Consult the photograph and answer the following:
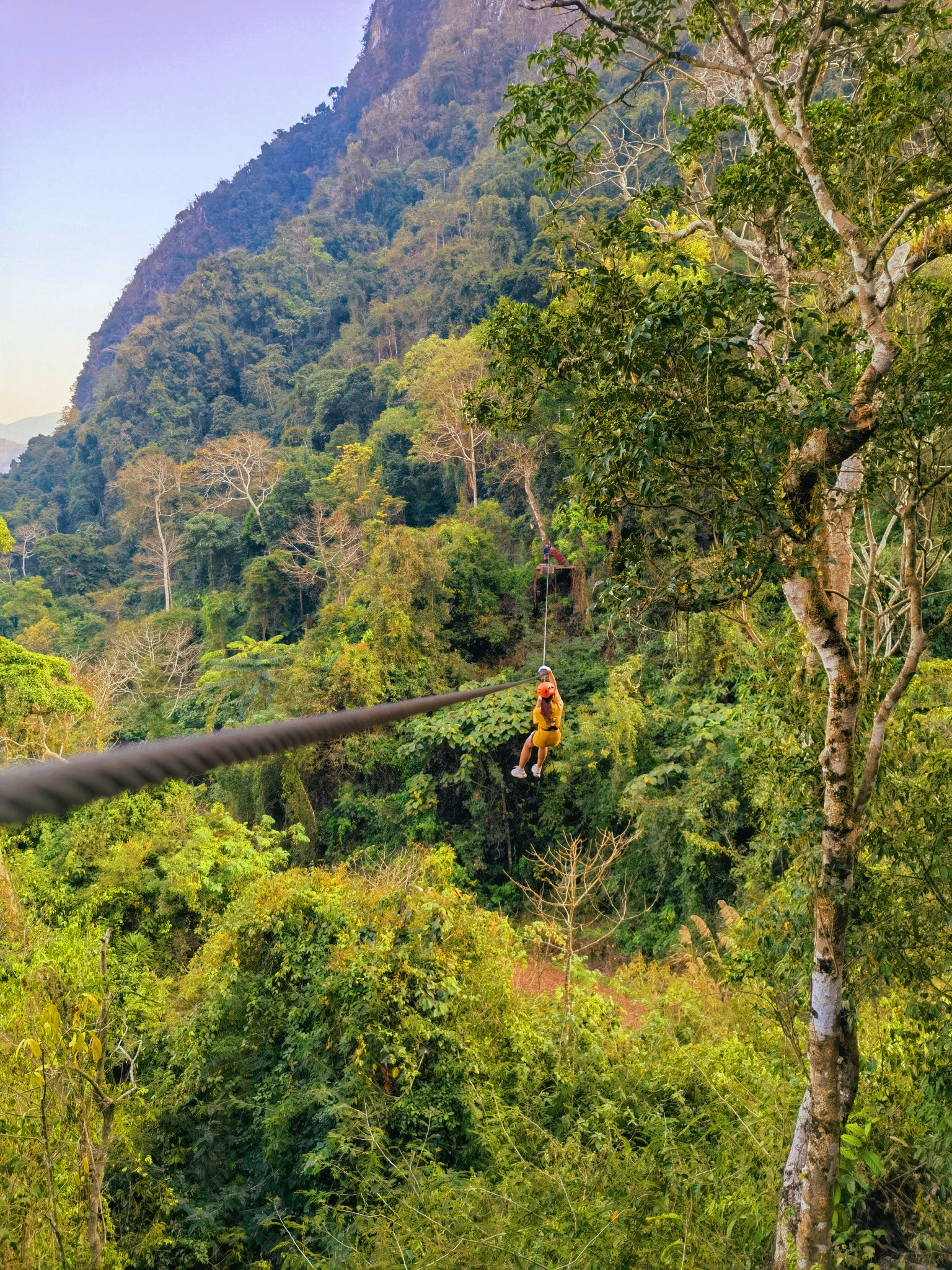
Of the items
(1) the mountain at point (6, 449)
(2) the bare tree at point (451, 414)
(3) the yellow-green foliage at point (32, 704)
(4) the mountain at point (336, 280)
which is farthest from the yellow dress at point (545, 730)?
(1) the mountain at point (6, 449)

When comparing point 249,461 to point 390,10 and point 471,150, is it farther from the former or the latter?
point 390,10

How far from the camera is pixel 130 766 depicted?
60cm

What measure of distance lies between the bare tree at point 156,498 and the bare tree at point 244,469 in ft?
8.84

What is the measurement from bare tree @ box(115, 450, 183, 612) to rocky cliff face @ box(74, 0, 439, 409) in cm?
3311

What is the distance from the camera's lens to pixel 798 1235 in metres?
3.14

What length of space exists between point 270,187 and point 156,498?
1935 inches

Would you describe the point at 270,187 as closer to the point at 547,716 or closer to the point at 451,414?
the point at 451,414

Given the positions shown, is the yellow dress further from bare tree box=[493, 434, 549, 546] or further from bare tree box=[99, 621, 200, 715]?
bare tree box=[99, 621, 200, 715]

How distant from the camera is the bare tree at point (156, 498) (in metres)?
25.4

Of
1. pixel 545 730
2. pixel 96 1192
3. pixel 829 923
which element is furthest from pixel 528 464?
pixel 96 1192

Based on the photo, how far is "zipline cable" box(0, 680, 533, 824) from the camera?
1.57ft

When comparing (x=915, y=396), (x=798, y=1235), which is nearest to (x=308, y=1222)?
(x=798, y=1235)

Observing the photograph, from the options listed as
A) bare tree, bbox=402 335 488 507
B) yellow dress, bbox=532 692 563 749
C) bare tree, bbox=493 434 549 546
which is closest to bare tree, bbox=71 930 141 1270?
yellow dress, bbox=532 692 563 749

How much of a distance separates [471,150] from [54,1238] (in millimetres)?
53168
